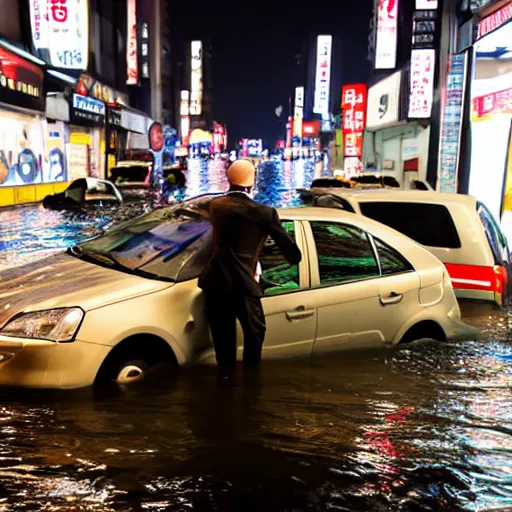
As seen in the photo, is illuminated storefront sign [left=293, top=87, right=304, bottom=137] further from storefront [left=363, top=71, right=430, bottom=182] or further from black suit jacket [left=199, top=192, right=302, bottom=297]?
black suit jacket [left=199, top=192, right=302, bottom=297]

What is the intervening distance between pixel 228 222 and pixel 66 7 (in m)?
25.1

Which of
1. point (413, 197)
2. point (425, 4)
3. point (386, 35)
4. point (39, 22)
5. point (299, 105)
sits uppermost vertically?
point (299, 105)

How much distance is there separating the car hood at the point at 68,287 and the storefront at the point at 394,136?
23.8 meters

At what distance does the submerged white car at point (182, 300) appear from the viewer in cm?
396

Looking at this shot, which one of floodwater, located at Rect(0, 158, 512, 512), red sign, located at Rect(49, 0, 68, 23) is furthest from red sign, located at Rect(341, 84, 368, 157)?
floodwater, located at Rect(0, 158, 512, 512)

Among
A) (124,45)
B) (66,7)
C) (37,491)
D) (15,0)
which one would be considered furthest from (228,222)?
(124,45)

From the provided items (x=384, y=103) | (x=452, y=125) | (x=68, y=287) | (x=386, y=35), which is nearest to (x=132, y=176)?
(x=452, y=125)

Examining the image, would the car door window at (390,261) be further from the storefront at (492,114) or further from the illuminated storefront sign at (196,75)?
the illuminated storefront sign at (196,75)

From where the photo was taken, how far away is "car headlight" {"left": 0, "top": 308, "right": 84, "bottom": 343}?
3930mm

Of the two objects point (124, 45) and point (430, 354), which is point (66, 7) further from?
point (124, 45)

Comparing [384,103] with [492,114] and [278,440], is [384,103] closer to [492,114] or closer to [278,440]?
[492,114]

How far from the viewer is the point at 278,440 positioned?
12.4 feet

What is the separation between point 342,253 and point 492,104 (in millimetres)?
10976

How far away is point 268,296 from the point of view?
4.72 m
